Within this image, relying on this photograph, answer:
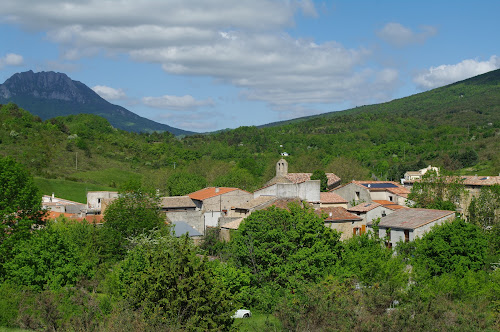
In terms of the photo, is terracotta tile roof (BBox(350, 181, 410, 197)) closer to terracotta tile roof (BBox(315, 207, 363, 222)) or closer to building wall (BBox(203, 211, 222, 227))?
terracotta tile roof (BBox(315, 207, 363, 222))

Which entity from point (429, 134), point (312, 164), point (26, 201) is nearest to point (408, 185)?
point (312, 164)

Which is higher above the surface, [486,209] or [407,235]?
[486,209]

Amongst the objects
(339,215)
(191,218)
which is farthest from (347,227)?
(191,218)

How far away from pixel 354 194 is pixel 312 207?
78.8ft

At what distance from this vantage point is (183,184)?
2923 inches

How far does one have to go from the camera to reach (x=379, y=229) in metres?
43.1

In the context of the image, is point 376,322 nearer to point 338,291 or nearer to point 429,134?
point 338,291

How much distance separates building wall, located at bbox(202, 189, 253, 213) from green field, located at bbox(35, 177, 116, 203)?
33.7m

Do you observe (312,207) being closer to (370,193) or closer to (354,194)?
(370,193)

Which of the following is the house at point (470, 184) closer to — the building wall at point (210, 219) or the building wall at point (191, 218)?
the building wall at point (210, 219)

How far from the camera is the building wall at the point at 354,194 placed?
193 ft

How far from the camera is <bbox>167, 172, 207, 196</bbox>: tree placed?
240ft

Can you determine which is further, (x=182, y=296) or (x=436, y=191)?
(x=436, y=191)

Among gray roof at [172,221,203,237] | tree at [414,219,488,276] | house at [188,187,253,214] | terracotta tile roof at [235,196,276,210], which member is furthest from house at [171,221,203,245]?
tree at [414,219,488,276]
